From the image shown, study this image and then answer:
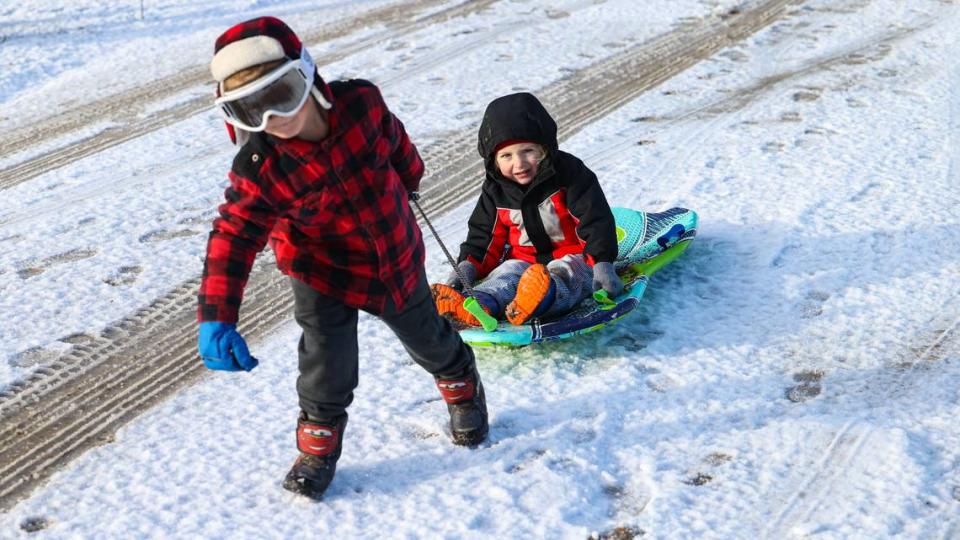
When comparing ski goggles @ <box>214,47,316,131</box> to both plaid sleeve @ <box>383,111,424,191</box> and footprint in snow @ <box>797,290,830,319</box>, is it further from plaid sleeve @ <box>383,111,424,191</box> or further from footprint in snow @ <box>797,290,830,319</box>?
footprint in snow @ <box>797,290,830,319</box>

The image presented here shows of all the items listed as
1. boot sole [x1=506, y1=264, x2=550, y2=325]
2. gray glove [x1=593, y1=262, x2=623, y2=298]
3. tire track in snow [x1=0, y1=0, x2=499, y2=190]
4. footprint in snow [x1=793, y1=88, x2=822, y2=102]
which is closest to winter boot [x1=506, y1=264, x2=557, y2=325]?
boot sole [x1=506, y1=264, x2=550, y2=325]

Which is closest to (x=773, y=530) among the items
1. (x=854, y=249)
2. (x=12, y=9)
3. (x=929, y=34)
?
(x=854, y=249)

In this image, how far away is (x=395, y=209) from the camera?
2605 millimetres

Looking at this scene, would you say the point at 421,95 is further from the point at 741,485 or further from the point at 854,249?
the point at 741,485

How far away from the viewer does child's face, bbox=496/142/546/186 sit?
3568 mm

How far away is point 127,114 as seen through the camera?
21.5ft

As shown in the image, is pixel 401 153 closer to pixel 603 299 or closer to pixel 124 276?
pixel 603 299

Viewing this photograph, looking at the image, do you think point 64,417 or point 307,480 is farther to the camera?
point 64,417

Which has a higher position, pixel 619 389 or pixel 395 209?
pixel 395 209

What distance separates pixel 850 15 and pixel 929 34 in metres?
0.73

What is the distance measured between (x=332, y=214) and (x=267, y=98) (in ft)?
1.15

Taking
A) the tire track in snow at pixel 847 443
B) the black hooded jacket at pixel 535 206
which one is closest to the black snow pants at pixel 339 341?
the black hooded jacket at pixel 535 206

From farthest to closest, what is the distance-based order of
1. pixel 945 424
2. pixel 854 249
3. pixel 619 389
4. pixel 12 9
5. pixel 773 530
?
pixel 12 9 → pixel 854 249 → pixel 619 389 → pixel 945 424 → pixel 773 530

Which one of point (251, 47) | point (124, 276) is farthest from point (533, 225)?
point (124, 276)
